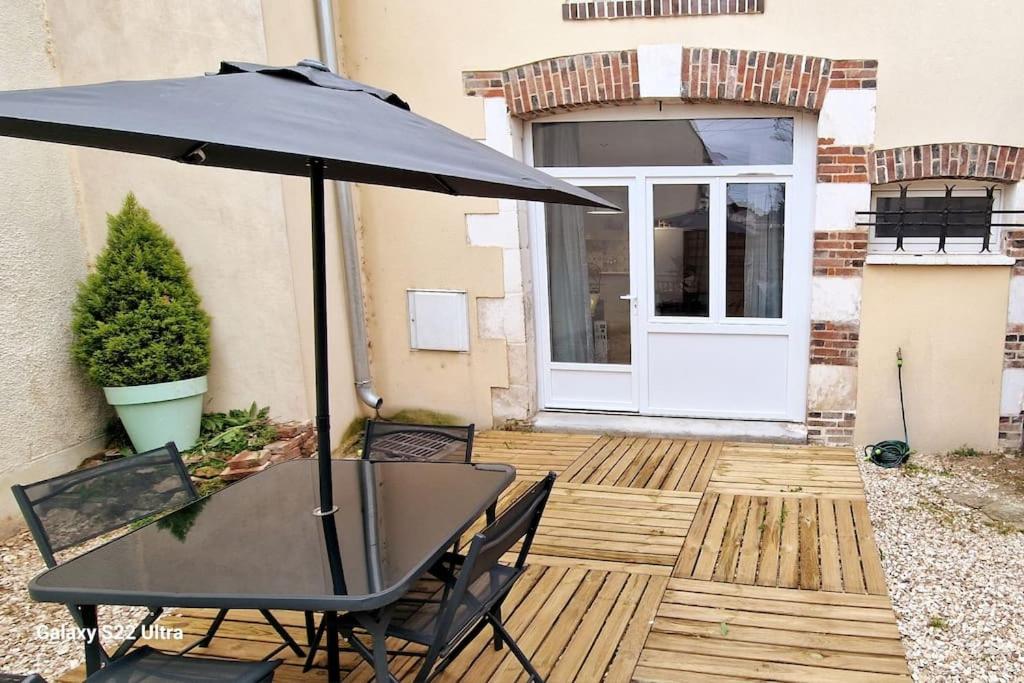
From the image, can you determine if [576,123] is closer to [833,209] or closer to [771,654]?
[833,209]

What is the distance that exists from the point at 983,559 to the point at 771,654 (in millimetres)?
1618

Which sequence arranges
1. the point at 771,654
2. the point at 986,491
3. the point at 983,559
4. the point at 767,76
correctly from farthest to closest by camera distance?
the point at 767,76, the point at 986,491, the point at 983,559, the point at 771,654

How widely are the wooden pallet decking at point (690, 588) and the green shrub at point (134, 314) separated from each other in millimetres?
1973

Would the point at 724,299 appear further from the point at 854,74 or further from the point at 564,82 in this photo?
the point at 564,82

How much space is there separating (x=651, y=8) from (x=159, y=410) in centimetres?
438

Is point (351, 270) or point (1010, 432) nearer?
point (1010, 432)

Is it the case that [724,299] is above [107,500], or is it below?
above

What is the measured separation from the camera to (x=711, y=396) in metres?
5.43

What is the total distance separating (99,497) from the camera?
2.52m

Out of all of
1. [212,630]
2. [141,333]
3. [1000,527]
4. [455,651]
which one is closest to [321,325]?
[455,651]

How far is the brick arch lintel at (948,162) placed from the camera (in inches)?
178

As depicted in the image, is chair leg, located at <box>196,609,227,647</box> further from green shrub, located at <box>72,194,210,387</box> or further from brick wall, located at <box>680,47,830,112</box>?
brick wall, located at <box>680,47,830,112</box>

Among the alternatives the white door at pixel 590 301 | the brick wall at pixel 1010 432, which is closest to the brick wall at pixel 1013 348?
the brick wall at pixel 1010 432

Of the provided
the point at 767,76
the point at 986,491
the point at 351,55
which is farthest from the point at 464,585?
the point at 351,55
